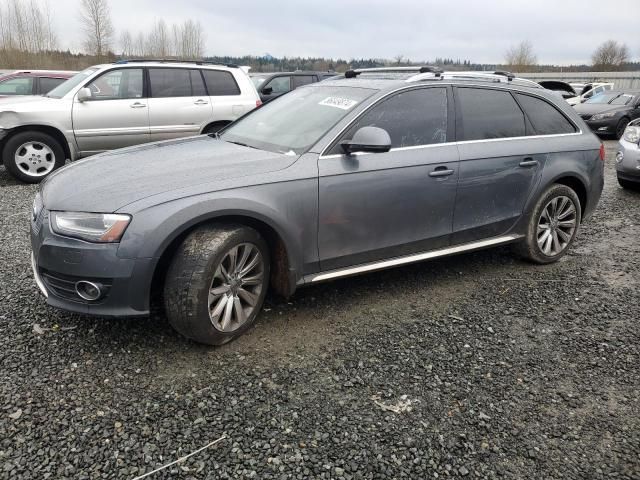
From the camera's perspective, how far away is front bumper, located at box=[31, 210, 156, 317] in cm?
273

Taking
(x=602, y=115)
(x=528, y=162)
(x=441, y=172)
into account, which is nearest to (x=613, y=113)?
(x=602, y=115)

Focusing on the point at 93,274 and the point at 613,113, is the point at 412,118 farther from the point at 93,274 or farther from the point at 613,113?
the point at 613,113

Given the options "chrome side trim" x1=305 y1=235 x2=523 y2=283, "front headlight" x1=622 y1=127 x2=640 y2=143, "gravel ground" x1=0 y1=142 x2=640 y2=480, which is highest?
"front headlight" x1=622 y1=127 x2=640 y2=143

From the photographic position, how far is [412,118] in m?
3.76

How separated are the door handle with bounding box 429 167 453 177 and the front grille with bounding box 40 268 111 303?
2265 millimetres

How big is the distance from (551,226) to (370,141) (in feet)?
7.40

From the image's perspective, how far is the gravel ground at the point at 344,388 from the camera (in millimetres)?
2281

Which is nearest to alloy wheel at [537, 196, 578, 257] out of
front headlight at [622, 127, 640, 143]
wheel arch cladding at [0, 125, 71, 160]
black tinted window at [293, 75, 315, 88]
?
front headlight at [622, 127, 640, 143]

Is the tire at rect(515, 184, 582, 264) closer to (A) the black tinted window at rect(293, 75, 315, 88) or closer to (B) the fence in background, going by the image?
(A) the black tinted window at rect(293, 75, 315, 88)

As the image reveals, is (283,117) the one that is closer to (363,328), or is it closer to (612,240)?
(363,328)

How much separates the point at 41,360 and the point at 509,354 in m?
2.75

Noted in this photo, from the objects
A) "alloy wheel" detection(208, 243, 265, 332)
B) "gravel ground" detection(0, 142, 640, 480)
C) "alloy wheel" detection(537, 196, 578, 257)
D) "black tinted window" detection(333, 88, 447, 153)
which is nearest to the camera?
"gravel ground" detection(0, 142, 640, 480)

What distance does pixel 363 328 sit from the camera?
343cm

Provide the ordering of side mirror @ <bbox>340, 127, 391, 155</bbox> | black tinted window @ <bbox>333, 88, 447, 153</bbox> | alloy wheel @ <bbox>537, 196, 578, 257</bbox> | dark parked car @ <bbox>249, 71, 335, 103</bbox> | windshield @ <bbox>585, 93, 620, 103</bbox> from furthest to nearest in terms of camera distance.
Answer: windshield @ <bbox>585, 93, 620, 103</bbox> < dark parked car @ <bbox>249, 71, 335, 103</bbox> < alloy wheel @ <bbox>537, 196, 578, 257</bbox> < black tinted window @ <bbox>333, 88, 447, 153</bbox> < side mirror @ <bbox>340, 127, 391, 155</bbox>
